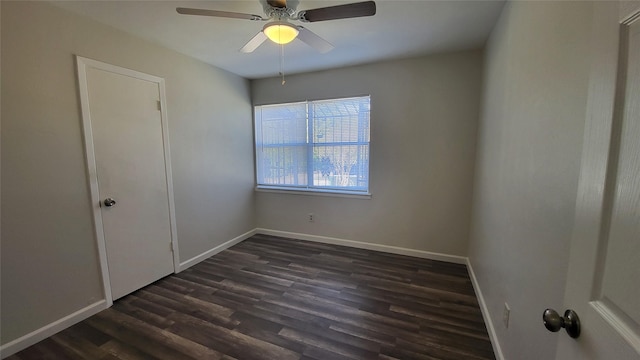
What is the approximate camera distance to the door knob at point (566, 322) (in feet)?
1.96

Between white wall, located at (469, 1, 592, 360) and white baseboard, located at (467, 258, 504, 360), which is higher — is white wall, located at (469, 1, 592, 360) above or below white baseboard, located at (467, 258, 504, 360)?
above

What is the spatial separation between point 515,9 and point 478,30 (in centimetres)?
74

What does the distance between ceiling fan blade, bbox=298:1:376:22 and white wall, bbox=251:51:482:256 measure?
65.5 inches

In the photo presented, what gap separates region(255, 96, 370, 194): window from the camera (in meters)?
3.35

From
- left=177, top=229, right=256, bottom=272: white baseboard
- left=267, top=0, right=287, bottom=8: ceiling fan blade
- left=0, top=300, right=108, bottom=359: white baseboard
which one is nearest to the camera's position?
left=267, top=0, right=287, bottom=8: ceiling fan blade

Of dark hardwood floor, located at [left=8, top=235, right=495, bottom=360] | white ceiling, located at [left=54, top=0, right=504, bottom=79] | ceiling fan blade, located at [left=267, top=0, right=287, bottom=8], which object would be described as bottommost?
dark hardwood floor, located at [left=8, top=235, right=495, bottom=360]

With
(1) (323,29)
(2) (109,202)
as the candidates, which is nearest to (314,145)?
(1) (323,29)

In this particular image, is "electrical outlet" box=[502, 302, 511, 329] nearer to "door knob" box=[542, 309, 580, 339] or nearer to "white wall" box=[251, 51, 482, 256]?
"door knob" box=[542, 309, 580, 339]

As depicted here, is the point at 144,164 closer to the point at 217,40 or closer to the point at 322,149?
the point at 217,40

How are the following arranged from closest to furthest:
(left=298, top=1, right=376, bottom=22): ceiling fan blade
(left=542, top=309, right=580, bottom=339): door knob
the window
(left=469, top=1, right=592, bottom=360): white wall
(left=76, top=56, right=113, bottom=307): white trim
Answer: (left=542, top=309, right=580, bottom=339): door knob
(left=469, top=1, right=592, bottom=360): white wall
(left=298, top=1, right=376, bottom=22): ceiling fan blade
(left=76, top=56, right=113, bottom=307): white trim
the window

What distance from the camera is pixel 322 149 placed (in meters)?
3.56

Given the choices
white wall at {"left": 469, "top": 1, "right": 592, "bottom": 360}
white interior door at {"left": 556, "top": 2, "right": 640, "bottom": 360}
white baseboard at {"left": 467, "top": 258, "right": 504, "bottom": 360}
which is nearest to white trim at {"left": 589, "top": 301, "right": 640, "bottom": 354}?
white interior door at {"left": 556, "top": 2, "right": 640, "bottom": 360}

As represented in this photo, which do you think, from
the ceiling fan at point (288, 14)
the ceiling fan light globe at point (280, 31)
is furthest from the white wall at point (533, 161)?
the ceiling fan light globe at point (280, 31)

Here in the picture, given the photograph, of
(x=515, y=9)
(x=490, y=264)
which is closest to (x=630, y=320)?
(x=490, y=264)
